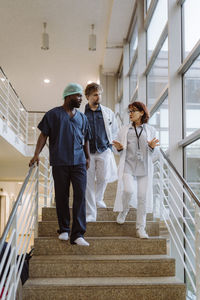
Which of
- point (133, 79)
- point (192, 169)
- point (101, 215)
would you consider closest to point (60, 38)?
point (133, 79)

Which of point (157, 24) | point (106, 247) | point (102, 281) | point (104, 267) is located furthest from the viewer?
point (157, 24)

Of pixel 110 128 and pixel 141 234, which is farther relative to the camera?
pixel 110 128

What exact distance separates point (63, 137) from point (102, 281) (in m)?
1.27

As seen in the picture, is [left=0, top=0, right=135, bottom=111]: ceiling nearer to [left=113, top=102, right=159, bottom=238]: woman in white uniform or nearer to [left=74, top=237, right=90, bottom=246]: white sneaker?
[left=113, top=102, right=159, bottom=238]: woman in white uniform

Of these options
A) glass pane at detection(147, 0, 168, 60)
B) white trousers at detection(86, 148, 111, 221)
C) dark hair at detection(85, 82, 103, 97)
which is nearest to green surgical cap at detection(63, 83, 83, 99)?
dark hair at detection(85, 82, 103, 97)

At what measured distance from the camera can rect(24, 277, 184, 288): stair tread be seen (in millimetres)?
2971

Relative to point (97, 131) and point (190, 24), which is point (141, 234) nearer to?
point (97, 131)

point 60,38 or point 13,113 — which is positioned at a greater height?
point 60,38

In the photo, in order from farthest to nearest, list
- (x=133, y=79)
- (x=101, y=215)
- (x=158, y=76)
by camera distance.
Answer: (x=133, y=79) < (x=158, y=76) < (x=101, y=215)

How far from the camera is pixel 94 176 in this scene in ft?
13.3

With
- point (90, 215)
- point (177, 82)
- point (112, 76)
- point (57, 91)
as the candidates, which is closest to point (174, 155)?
point (177, 82)

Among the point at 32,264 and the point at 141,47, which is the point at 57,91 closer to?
the point at 141,47

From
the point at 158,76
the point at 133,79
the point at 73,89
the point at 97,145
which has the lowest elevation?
the point at 97,145

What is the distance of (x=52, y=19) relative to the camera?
8.02 m
